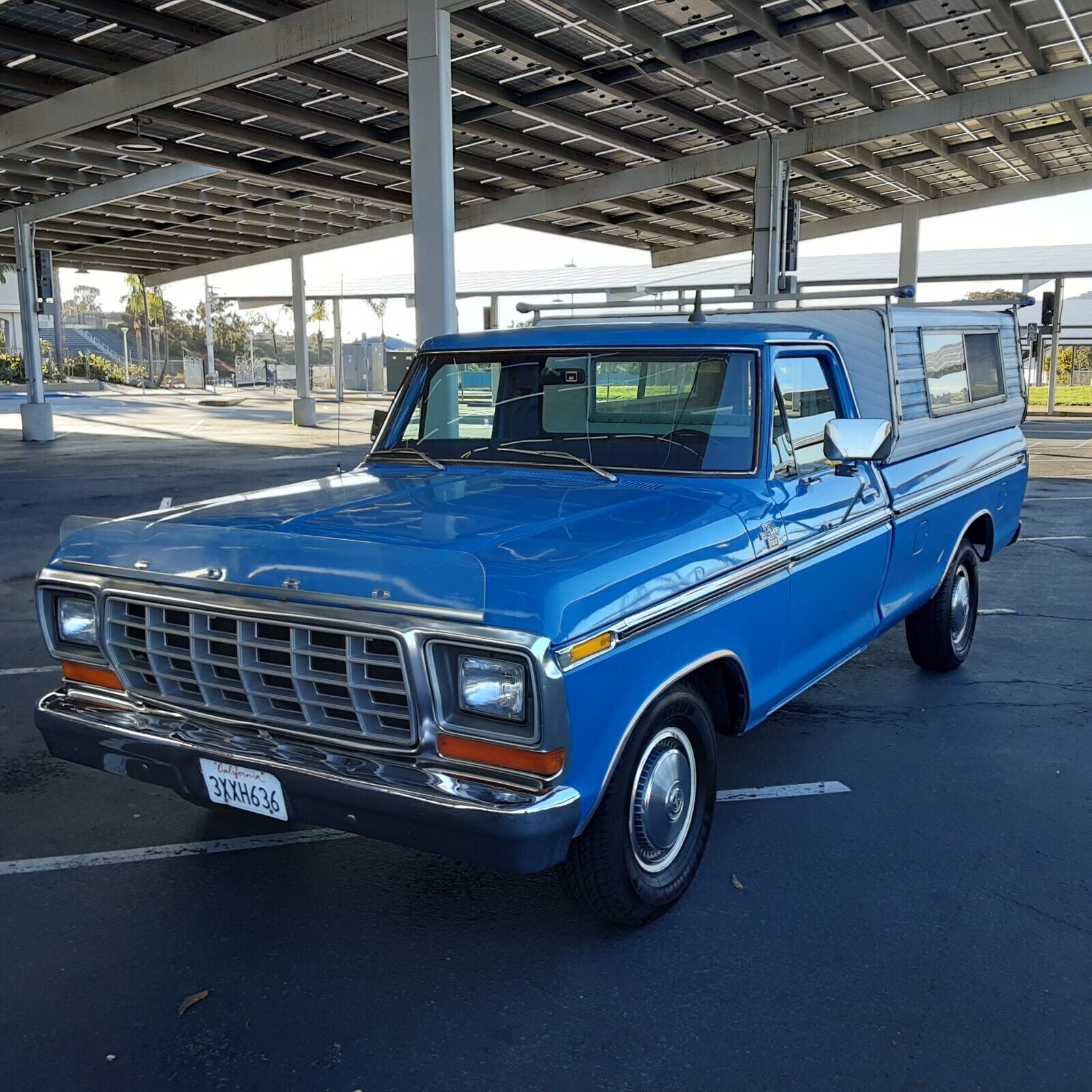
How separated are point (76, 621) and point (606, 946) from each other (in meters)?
2.09

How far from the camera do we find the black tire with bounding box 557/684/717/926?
10.9 feet

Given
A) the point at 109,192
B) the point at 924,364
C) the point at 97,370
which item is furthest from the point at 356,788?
the point at 97,370

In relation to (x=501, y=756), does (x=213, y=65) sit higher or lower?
higher

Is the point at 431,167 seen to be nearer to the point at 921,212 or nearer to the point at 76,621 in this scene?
the point at 76,621

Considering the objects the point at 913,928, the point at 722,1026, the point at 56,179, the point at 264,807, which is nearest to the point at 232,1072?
the point at 264,807

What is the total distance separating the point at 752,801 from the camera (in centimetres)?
462

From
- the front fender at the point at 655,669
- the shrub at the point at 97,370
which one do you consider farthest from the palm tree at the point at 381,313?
the front fender at the point at 655,669

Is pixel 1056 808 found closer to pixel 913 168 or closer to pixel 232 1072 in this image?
pixel 232 1072

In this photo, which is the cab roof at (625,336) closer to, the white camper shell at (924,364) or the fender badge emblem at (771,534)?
the white camper shell at (924,364)

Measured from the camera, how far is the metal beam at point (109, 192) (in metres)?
19.5

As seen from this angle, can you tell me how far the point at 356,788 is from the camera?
122 inches

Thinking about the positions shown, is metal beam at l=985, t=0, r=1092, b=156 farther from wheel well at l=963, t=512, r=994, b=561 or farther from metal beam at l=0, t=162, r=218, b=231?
metal beam at l=0, t=162, r=218, b=231

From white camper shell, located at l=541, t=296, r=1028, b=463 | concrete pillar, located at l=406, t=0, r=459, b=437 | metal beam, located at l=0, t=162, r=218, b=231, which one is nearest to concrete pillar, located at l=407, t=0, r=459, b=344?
concrete pillar, located at l=406, t=0, r=459, b=437

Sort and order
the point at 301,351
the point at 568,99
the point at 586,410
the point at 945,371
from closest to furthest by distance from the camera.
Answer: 1. the point at 586,410
2. the point at 945,371
3. the point at 568,99
4. the point at 301,351
